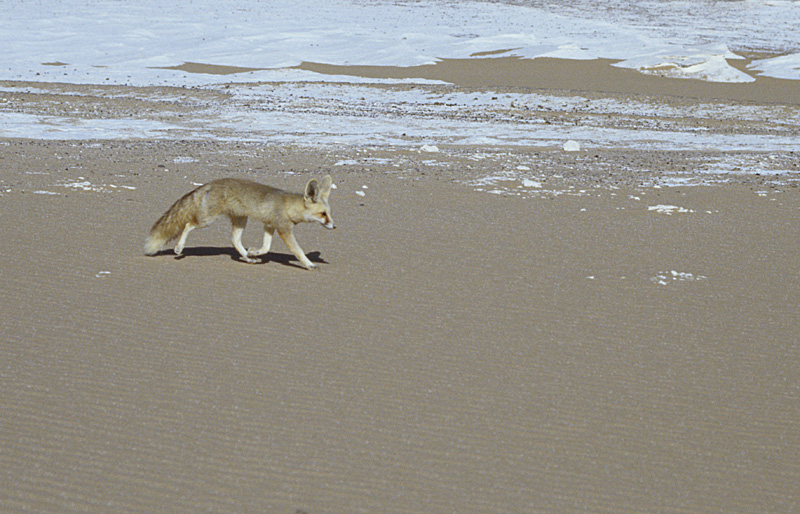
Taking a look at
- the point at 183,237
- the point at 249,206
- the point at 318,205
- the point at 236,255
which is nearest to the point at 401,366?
the point at 318,205

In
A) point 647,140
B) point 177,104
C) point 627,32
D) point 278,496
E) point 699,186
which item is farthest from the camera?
point 627,32

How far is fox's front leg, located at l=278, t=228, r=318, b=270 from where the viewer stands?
738 cm

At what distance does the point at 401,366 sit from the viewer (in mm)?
5512

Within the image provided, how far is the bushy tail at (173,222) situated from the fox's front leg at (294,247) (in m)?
0.74

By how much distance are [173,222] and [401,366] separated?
112 inches

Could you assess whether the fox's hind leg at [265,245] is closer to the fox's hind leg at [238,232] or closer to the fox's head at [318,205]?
the fox's hind leg at [238,232]

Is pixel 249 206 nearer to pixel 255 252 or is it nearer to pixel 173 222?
pixel 255 252

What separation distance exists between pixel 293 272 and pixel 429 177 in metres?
→ 5.58

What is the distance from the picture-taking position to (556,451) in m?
4.54

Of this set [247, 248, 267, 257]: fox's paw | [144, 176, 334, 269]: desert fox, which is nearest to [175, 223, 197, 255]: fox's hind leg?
[144, 176, 334, 269]: desert fox

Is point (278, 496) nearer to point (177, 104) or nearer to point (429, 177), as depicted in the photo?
point (429, 177)

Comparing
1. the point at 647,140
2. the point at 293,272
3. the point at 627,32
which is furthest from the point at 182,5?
the point at 293,272

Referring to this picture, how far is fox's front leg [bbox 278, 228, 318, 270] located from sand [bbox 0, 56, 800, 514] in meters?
0.14

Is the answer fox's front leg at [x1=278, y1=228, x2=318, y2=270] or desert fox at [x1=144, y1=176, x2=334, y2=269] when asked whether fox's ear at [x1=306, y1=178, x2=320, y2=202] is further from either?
fox's front leg at [x1=278, y1=228, x2=318, y2=270]
